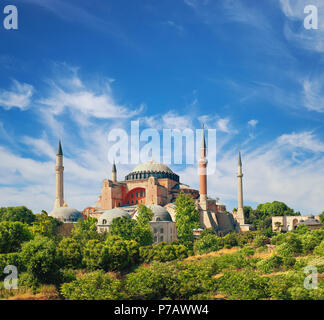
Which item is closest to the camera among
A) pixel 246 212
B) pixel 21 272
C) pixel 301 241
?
pixel 21 272

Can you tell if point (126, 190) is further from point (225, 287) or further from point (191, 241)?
point (225, 287)

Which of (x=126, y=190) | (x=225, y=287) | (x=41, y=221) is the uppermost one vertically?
(x=126, y=190)

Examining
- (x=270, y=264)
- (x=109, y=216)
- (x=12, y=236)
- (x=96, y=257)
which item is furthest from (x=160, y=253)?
(x=109, y=216)

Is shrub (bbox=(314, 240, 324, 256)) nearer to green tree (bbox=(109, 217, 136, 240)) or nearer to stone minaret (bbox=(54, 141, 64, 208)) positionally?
green tree (bbox=(109, 217, 136, 240))

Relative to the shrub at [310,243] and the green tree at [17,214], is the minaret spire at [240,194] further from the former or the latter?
the green tree at [17,214]

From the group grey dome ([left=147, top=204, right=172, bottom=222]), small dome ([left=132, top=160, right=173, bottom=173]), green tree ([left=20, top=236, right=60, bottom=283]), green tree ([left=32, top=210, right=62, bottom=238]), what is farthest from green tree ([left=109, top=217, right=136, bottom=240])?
small dome ([left=132, top=160, right=173, bottom=173])
